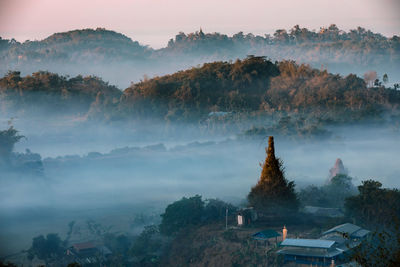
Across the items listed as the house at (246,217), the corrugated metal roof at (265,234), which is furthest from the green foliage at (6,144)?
the corrugated metal roof at (265,234)

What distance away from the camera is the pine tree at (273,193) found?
39.0 meters

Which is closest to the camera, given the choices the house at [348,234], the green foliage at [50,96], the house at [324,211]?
the house at [348,234]

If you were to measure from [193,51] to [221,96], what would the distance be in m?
80.2

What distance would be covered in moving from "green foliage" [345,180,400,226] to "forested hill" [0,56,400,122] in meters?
39.0

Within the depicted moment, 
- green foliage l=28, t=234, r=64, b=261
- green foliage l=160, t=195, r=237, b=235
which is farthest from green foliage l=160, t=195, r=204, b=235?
green foliage l=28, t=234, r=64, b=261

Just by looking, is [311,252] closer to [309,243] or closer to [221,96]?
[309,243]

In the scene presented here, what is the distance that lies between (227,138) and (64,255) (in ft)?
116

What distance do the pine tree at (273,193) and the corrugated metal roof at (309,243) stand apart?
6.97 meters

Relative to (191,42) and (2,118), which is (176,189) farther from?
(191,42)

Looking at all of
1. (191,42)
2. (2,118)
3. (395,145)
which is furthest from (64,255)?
(191,42)

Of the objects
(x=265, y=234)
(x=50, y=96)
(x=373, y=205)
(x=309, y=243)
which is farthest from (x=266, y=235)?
(x=50, y=96)

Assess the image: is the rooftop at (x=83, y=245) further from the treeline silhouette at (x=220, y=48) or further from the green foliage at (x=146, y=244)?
the treeline silhouette at (x=220, y=48)

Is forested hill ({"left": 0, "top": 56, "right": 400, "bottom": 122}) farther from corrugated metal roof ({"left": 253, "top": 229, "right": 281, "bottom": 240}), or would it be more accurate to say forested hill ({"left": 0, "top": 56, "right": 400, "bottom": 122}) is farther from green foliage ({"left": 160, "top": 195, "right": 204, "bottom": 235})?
corrugated metal roof ({"left": 253, "top": 229, "right": 281, "bottom": 240})

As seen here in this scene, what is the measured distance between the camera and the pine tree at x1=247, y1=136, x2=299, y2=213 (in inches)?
1534
